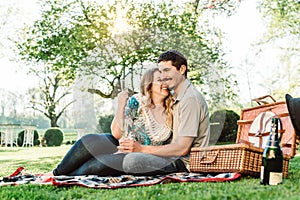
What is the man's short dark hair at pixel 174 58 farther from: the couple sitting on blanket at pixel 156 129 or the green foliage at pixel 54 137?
the green foliage at pixel 54 137

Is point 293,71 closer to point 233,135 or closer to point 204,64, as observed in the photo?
point 233,135

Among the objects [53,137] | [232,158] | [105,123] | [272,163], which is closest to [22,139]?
[53,137]

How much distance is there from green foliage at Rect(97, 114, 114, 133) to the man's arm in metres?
0.22

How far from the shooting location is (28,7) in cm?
1828

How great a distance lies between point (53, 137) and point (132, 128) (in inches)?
559

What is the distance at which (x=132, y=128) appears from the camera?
3389mm

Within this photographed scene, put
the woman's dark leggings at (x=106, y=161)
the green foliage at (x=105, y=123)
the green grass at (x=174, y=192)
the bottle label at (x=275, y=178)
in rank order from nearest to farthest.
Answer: the green grass at (x=174, y=192) < the bottle label at (x=275, y=178) < the woman's dark leggings at (x=106, y=161) < the green foliage at (x=105, y=123)

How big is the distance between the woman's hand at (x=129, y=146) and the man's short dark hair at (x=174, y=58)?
615mm

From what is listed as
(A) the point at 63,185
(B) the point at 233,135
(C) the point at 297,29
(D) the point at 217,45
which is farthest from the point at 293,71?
(A) the point at 63,185

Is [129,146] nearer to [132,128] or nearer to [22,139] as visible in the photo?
[132,128]

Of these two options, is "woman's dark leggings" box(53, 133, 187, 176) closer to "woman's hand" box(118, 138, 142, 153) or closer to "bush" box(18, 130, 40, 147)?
"woman's hand" box(118, 138, 142, 153)

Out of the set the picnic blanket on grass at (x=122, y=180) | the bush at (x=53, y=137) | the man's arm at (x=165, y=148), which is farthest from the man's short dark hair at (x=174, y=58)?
the bush at (x=53, y=137)

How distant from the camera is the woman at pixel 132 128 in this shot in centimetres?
331

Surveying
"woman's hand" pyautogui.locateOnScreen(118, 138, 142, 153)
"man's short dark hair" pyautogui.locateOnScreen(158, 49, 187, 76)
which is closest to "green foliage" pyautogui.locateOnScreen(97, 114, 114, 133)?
"woman's hand" pyautogui.locateOnScreen(118, 138, 142, 153)
